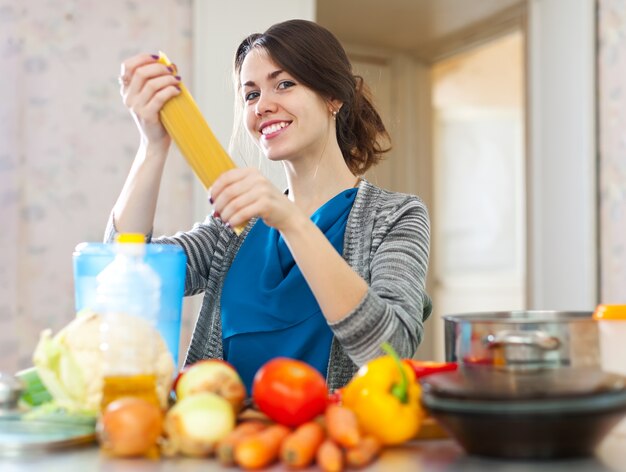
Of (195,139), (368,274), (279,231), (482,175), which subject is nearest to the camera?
(195,139)

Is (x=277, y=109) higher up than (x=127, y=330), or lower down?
higher up

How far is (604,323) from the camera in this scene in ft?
3.05

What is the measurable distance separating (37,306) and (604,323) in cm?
248

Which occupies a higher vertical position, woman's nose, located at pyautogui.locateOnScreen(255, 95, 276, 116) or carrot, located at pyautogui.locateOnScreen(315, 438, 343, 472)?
woman's nose, located at pyautogui.locateOnScreen(255, 95, 276, 116)

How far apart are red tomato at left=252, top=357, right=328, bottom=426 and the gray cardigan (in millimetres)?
302

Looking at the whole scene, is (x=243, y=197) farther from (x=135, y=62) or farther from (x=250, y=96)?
(x=250, y=96)

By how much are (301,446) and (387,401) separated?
0.11 meters

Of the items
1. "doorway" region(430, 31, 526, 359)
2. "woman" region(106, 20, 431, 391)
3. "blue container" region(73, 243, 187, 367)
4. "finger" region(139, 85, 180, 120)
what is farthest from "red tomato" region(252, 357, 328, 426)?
"doorway" region(430, 31, 526, 359)

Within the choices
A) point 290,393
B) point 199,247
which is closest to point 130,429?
point 290,393

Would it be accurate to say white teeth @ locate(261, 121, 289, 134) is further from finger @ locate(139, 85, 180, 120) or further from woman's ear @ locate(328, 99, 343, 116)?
finger @ locate(139, 85, 180, 120)

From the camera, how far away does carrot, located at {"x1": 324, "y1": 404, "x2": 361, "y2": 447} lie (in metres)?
0.76

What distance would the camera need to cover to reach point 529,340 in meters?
0.79

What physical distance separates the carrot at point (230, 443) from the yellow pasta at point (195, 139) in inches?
15.8

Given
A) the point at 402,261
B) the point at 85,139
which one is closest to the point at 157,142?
the point at 402,261
